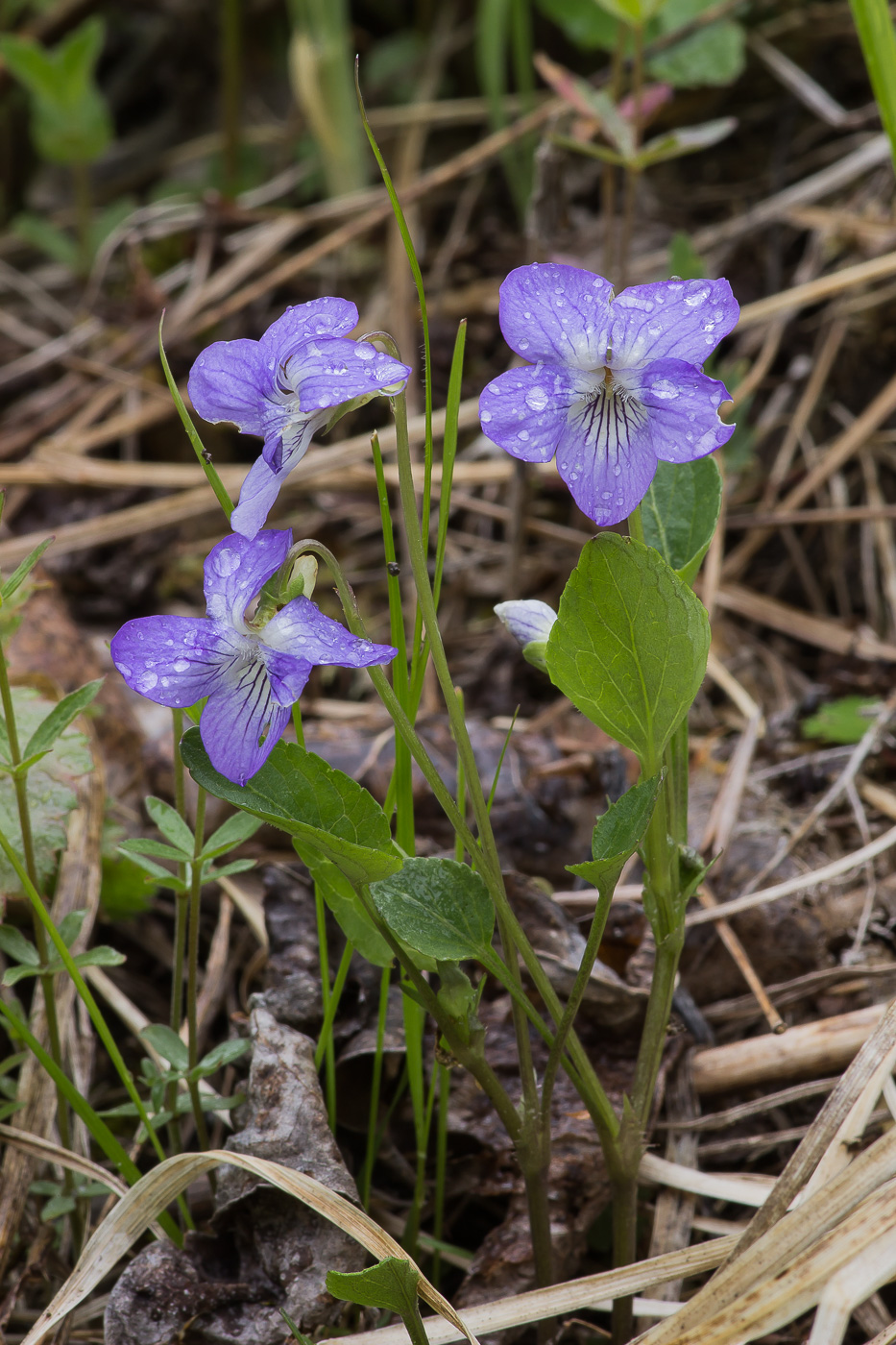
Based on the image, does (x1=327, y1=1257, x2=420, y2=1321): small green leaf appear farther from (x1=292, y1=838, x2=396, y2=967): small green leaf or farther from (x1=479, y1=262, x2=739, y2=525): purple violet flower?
(x1=479, y1=262, x2=739, y2=525): purple violet flower

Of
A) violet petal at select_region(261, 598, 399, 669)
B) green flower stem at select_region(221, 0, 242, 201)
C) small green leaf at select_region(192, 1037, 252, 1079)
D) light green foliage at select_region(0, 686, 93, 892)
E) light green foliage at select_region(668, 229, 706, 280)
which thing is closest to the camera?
violet petal at select_region(261, 598, 399, 669)

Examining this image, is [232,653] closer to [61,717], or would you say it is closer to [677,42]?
[61,717]

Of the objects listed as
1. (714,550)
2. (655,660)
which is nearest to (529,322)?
(655,660)

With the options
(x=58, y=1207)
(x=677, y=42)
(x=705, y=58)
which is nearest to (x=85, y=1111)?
(x=58, y=1207)

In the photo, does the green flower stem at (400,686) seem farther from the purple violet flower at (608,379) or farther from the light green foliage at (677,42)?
the light green foliage at (677,42)

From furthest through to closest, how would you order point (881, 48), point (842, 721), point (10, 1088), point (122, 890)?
1. point (842, 721)
2. point (122, 890)
3. point (881, 48)
4. point (10, 1088)

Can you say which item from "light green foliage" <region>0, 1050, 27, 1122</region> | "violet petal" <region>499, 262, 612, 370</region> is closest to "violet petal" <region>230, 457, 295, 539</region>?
"violet petal" <region>499, 262, 612, 370</region>
